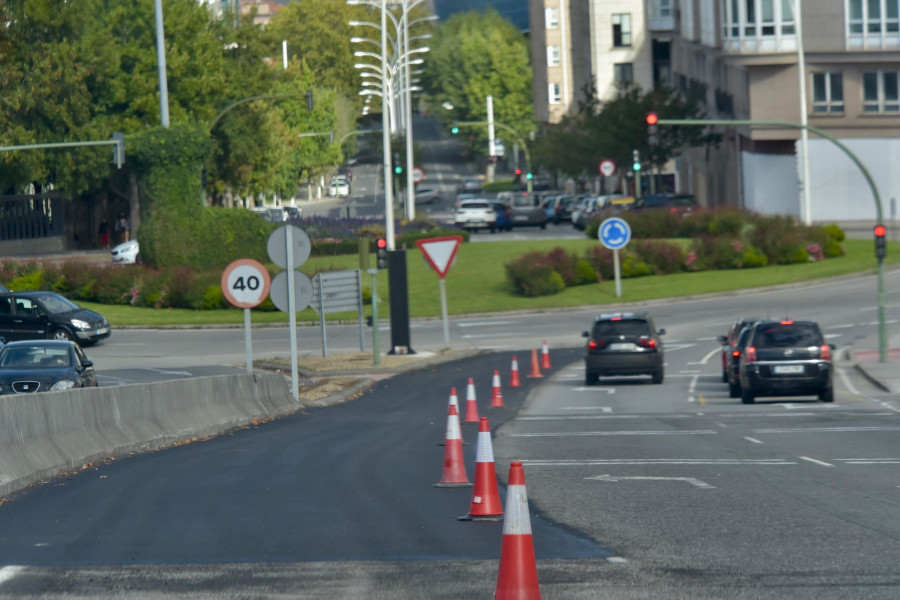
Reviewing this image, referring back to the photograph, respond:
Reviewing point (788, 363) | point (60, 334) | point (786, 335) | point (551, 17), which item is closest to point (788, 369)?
point (788, 363)

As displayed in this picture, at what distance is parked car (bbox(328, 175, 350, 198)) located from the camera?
125m

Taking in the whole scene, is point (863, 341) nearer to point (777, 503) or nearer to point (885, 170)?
point (777, 503)

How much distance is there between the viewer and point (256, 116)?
7212 centimetres

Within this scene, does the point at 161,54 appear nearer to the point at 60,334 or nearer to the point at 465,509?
the point at 60,334

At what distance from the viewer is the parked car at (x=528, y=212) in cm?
7681

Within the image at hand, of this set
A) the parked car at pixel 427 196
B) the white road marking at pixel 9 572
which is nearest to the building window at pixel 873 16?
the parked car at pixel 427 196

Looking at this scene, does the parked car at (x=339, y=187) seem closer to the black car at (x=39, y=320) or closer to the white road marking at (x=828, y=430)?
the black car at (x=39, y=320)

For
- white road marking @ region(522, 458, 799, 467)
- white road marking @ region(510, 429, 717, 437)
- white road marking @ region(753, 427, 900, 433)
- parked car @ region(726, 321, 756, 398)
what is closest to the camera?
white road marking @ region(522, 458, 799, 467)

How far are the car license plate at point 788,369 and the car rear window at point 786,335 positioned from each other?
1.24 feet

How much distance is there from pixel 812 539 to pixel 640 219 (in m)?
47.5

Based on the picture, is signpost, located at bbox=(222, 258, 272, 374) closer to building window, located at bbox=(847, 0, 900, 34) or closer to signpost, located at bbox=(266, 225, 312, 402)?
signpost, located at bbox=(266, 225, 312, 402)

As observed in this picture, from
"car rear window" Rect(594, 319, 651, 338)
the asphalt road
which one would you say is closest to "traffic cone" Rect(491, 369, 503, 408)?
the asphalt road

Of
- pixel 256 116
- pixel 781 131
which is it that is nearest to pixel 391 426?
pixel 781 131

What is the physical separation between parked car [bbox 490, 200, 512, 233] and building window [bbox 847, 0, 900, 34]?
22118mm
